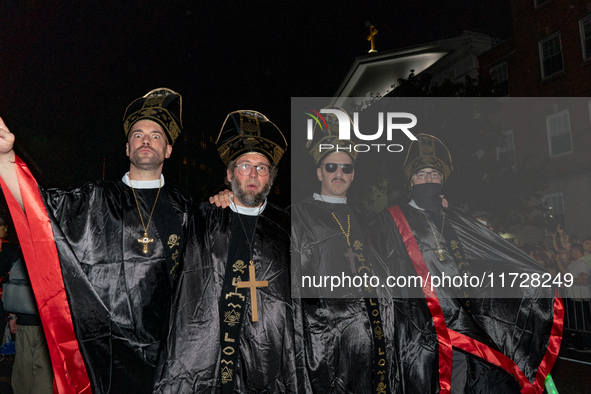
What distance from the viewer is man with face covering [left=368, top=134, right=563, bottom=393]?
154 inches

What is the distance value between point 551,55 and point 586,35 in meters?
1.38

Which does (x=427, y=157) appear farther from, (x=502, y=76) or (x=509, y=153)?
(x=502, y=76)

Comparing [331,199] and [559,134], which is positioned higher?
[559,134]

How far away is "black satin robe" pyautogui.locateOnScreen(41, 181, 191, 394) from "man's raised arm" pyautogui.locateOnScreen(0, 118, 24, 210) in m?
0.20

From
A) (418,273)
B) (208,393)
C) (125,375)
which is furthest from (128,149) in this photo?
(418,273)

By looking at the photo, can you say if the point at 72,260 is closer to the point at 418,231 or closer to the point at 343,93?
the point at 418,231

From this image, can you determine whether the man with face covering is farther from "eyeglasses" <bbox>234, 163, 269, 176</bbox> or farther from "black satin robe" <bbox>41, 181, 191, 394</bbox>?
"black satin robe" <bbox>41, 181, 191, 394</bbox>

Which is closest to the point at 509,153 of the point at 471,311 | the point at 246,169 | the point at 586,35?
the point at 586,35

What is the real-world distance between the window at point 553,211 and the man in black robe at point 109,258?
535 inches

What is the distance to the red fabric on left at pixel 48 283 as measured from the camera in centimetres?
300

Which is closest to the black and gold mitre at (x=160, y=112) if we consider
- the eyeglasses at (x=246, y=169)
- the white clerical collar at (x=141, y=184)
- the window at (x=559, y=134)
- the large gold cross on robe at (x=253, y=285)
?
the white clerical collar at (x=141, y=184)

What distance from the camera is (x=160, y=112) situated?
12.6 ft

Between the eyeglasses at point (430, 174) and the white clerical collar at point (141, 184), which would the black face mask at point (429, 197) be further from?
the white clerical collar at point (141, 184)

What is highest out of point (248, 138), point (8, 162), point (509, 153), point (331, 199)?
point (509, 153)
